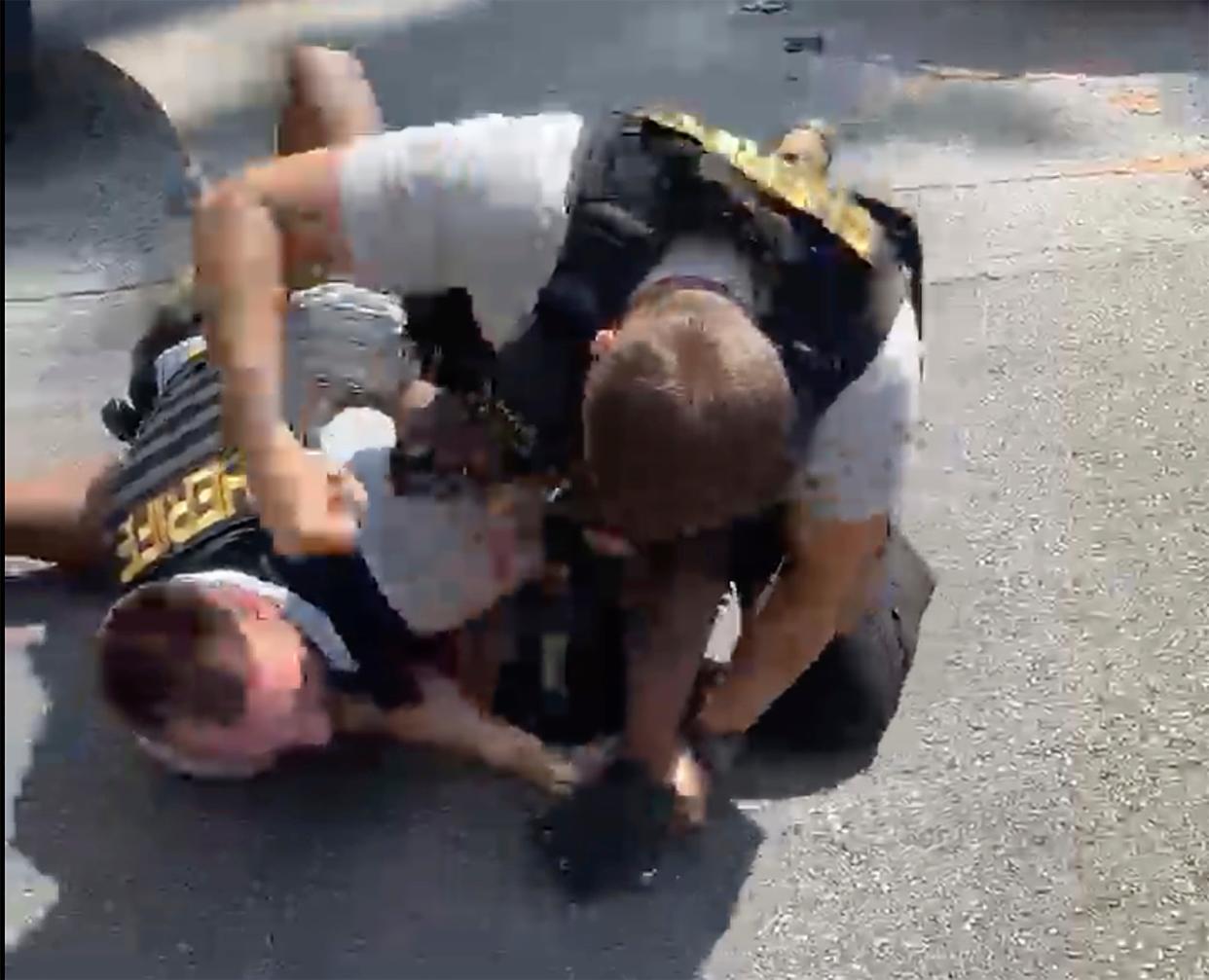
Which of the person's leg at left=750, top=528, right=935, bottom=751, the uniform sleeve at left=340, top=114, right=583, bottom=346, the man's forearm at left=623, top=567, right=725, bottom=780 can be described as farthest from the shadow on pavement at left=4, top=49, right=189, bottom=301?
the person's leg at left=750, top=528, right=935, bottom=751

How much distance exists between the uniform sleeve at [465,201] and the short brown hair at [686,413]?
4.6 inches

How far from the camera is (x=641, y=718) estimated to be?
4.65 ft

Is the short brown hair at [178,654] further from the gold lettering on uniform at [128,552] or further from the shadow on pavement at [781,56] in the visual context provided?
the shadow on pavement at [781,56]

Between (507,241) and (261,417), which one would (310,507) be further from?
(507,241)

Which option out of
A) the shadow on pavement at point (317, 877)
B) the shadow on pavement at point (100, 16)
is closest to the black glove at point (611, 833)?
the shadow on pavement at point (317, 877)

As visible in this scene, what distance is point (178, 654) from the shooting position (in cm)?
136

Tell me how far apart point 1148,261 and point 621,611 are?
3.92ft

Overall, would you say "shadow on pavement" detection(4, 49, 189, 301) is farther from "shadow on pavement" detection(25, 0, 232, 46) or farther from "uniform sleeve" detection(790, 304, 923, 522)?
"uniform sleeve" detection(790, 304, 923, 522)

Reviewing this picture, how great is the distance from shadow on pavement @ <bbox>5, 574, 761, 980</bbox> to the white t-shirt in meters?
0.37

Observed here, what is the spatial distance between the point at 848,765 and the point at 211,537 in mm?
585

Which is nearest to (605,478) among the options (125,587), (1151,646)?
(125,587)

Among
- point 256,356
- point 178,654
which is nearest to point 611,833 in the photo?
point 178,654

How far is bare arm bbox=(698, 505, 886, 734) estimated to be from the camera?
4.34 feet

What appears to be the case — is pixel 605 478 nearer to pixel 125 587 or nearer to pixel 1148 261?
pixel 125 587
